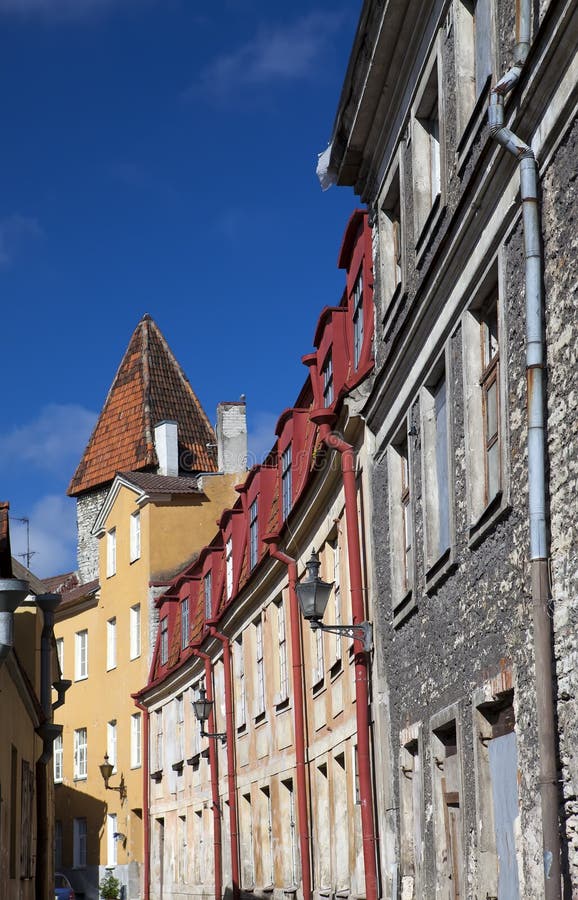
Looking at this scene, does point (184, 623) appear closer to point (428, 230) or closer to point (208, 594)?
point (208, 594)

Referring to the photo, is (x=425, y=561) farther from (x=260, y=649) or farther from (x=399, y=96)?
(x=260, y=649)

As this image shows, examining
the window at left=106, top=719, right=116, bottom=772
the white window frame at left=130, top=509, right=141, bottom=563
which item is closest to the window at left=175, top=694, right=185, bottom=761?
the white window frame at left=130, top=509, right=141, bottom=563

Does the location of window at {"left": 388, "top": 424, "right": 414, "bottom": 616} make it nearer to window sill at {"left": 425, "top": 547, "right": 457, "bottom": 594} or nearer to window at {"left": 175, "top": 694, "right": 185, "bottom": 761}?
window sill at {"left": 425, "top": 547, "right": 457, "bottom": 594}

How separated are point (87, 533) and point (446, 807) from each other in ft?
166

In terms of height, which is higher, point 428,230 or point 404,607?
point 428,230

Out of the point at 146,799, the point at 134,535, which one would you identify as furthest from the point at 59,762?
the point at 146,799

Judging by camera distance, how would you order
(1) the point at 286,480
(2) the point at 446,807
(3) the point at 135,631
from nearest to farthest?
1. (2) the point at 446,807
2. (1) the point at 286,480
3. (3) the point at 135,631

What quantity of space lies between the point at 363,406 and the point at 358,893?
577 cm

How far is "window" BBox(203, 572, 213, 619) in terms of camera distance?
32.6 meters

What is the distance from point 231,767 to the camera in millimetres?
28125

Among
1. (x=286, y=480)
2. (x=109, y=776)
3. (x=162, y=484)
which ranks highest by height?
(x=162, y=484)

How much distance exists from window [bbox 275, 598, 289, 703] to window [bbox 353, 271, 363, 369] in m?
7.03

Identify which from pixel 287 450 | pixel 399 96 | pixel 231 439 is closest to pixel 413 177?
pixel 399 96

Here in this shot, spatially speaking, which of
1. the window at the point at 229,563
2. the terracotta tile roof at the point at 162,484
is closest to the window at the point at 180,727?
the window at the point at 229,563
